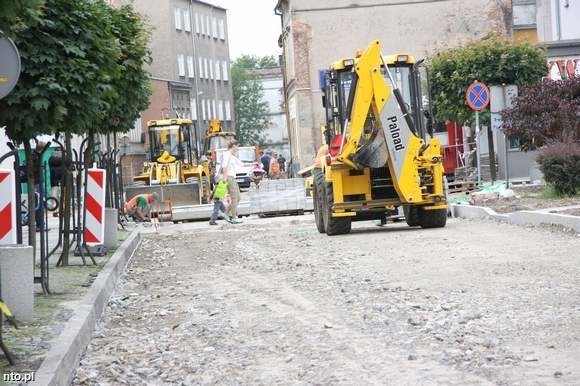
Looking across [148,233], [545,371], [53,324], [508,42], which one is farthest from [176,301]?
[508,42]

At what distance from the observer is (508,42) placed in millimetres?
36344

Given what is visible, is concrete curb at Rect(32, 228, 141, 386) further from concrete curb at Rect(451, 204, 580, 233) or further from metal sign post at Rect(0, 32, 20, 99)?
concrete curb at Rect(451, 204, 580, 233)

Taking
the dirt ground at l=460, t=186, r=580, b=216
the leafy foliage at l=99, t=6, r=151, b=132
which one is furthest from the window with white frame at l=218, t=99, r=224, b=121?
the leafy foliage at l=99, t=6, r=151, b=132

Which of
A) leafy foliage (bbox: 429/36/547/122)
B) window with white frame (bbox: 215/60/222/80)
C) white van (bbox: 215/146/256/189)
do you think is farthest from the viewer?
window with white frame (bbox: 215/60/222/80)

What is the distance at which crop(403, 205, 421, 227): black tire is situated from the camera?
2105 cm

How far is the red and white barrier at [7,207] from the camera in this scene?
10117 millimetres

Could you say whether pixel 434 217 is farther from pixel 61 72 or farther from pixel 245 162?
pixel 245 162

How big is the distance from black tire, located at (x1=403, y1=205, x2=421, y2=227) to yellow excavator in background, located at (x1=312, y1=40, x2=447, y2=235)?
2 centimetres

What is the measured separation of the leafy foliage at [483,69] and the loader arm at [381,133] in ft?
51.0

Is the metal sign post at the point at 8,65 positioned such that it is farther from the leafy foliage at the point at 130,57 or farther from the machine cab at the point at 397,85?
the machine cab at the point at 397,85

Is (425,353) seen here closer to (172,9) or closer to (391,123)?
(391,123)

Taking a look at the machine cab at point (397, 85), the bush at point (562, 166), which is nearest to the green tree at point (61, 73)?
the machine cab at point (397, 85)

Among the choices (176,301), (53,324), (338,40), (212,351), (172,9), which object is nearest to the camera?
(212,351)

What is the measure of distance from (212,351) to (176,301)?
3552 millimetres
